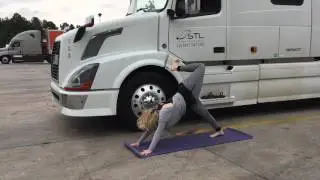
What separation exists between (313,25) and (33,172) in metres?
6.06

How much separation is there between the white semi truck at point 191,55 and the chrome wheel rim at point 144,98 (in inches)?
0.6

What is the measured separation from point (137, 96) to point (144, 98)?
117 mm

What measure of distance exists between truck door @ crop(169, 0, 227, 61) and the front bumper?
134cm

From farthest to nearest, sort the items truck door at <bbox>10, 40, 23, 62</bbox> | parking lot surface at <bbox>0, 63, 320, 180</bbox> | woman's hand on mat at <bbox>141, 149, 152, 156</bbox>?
truck door at <bbox>10, 40, 23, 62</bbox> → woman's hand on mat at <bbox>141, 149, 152, 156</bbox> → parking lot surface at <bbox>0, 63, 320, 180</bbox>

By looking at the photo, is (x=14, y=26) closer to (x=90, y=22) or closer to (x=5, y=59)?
(x=5, y=59)

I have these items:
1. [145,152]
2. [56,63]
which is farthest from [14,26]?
[145,152]

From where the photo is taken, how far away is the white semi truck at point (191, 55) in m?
7.59

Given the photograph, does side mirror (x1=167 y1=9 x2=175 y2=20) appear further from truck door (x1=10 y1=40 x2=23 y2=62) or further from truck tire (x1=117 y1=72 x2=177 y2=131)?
truck door (x1=10 y1=40 x2=23 y2=62)

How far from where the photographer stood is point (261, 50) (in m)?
8.82

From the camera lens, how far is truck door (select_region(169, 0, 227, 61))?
26.3 feet

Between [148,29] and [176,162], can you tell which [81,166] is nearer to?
[176,162]

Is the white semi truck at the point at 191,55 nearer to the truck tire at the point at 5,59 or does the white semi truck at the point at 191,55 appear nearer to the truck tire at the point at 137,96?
the truck tire at the point at 137,96

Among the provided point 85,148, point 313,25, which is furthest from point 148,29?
point 313,25

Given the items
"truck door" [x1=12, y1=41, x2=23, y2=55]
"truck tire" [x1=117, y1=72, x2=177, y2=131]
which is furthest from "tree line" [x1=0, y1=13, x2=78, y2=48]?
"truck tire" [x1=117, y1=72, x2=177, y2=131]
